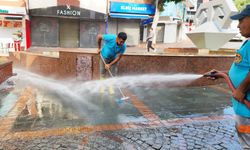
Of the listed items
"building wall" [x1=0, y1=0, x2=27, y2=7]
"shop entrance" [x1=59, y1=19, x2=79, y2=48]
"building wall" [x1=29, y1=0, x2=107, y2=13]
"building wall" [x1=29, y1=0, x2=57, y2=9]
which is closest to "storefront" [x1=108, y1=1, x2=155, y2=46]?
"building wall" [x1=29, y1=0, x2=107, y2=13]

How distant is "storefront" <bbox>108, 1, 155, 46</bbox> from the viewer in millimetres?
20672

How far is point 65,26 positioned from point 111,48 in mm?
15984

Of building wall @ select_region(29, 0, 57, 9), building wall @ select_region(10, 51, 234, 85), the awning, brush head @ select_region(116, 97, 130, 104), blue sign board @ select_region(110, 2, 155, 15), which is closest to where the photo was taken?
brush head @ select_region(116, 97, 130, 104)

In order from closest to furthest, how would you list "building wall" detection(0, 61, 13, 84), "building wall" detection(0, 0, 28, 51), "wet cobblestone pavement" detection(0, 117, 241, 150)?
"wet cobblestone pavement" detection(0, 117, 241, 150)
"building wall" detection(0, 61, 13, 84)
"building wall" detection(0, 0, 28, 51)

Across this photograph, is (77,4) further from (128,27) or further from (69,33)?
(128,27)

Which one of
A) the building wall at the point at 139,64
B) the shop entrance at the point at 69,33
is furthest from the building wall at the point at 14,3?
the building wall at the point at 139,64

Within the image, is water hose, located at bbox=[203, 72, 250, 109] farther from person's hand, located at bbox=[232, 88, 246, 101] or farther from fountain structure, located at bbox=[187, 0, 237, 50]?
fountain structure, located at bbox=[187, 0, 237, 50]

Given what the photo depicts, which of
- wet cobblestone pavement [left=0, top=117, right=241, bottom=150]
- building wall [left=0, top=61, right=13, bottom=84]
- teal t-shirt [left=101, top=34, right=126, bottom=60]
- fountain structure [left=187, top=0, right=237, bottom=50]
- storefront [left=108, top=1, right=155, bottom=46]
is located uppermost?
storefront [left=108, top=1, right=155, bottom=46]

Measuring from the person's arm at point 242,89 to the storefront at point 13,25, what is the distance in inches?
696

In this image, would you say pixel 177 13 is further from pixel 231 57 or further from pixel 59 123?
pixel 59 123

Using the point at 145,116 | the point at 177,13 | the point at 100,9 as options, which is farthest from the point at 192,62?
the point at 177,13

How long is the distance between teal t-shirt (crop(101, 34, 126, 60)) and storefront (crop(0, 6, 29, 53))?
1379 centimetres

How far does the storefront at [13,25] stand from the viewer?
17.9 meters

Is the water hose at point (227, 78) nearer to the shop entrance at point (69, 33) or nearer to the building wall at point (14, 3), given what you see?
the building wall at point (14, 3)
